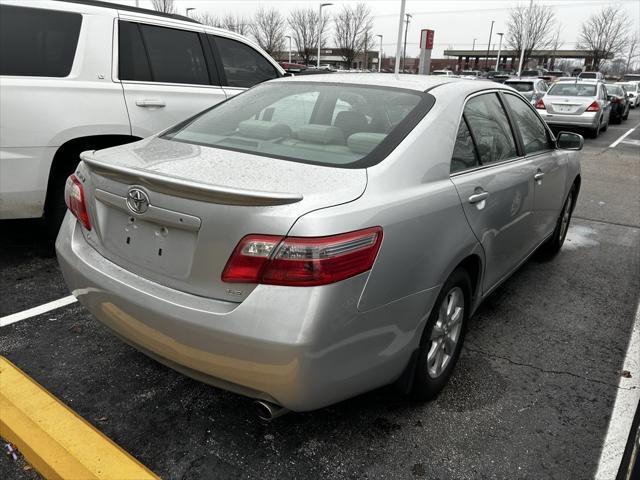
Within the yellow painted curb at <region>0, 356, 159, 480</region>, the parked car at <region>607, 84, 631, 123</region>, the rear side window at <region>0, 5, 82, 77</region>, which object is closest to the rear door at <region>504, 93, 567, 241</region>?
the yellow painted curb at <region>0, 356, 159, 480</region>

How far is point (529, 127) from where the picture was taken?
12.8 ft

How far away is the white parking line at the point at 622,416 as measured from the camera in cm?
233

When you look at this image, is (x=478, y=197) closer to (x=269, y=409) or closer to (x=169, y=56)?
(x=269, y=409)

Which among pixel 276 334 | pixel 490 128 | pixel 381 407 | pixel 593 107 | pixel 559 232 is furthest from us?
pixel 593 107

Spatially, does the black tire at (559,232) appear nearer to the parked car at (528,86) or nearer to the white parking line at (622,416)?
the white parking line at (622,416)

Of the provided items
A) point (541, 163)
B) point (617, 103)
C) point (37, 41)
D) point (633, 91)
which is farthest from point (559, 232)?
point (633, 91)

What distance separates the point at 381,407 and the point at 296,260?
46.7 inches

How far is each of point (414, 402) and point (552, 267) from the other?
2.78 m

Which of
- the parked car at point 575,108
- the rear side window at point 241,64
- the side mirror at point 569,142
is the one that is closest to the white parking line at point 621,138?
the parked car at point 575,108

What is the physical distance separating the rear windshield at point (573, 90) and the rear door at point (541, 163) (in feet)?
41.6

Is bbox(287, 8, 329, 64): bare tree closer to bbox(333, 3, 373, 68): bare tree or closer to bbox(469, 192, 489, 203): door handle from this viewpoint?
bbox(333, 3, 373, 68): bare tree

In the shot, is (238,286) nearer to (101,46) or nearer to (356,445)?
(356,445)

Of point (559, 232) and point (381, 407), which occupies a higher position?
point (559, 232)

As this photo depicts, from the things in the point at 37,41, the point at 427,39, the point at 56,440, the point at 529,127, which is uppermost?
the point at 427,39
